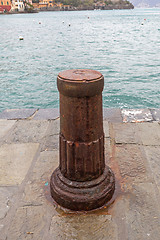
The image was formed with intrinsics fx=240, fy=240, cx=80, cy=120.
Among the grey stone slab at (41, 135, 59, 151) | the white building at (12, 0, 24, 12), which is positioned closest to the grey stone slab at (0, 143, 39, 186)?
the grey stone slab at (41, 135, 59, 151)

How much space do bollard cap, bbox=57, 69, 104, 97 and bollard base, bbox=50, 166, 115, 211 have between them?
0.84 meters

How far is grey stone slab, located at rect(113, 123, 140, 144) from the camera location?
3.29 m

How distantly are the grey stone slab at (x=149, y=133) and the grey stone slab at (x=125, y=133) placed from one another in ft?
A: 0.26

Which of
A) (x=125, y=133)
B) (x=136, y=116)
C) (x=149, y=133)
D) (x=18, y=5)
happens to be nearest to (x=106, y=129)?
(x=125, y=133)

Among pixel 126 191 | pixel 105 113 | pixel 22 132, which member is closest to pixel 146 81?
pixel 105 113

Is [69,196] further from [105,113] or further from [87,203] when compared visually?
[105,113]

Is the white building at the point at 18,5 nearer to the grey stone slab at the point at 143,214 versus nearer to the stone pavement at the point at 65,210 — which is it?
the stone pavement at the point at 65,210

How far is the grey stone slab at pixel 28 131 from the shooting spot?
3.44 m

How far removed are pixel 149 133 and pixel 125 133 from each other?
34 centimetres

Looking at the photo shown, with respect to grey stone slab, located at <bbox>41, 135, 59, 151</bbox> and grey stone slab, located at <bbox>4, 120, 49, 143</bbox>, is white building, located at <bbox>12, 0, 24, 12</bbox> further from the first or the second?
grey stone slab, located at <bbox>41, 135, 59, 151</bbox>

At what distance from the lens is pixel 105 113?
433 centimetres

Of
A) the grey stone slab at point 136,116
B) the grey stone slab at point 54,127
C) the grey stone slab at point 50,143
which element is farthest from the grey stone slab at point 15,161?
the grey stone slab at point 136,116

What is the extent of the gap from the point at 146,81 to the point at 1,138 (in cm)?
822

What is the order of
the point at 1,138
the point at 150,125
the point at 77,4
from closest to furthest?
the point at 1,138
the point at 150,125
the point at 77,4
